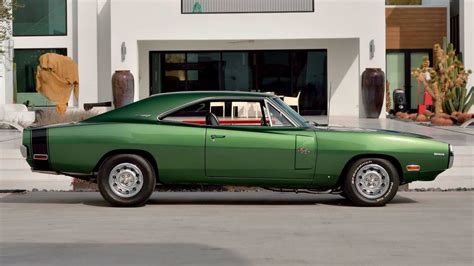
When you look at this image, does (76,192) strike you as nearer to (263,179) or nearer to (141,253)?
(263,179)

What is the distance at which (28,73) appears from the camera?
3406 centimetres

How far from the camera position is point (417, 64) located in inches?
Result: 1416

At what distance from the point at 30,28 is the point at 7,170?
22039mm

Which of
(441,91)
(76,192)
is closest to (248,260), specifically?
(76,192)

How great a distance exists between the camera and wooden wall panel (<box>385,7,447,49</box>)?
35.8 m

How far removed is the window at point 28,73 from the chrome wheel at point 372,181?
25.1m

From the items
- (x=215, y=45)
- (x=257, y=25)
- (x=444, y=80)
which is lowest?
(x=444, y=80)

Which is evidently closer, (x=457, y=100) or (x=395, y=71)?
(x=457, y=100)

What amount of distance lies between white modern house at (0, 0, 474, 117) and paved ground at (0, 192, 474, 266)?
1918 cm

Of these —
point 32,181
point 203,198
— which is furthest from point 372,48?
point 203,198

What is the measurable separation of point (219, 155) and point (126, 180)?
1083 mm

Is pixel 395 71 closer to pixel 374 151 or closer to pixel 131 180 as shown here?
pixel 374 151

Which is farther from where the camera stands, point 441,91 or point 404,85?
point 404,85

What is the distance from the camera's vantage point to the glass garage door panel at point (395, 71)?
36.2 meters
